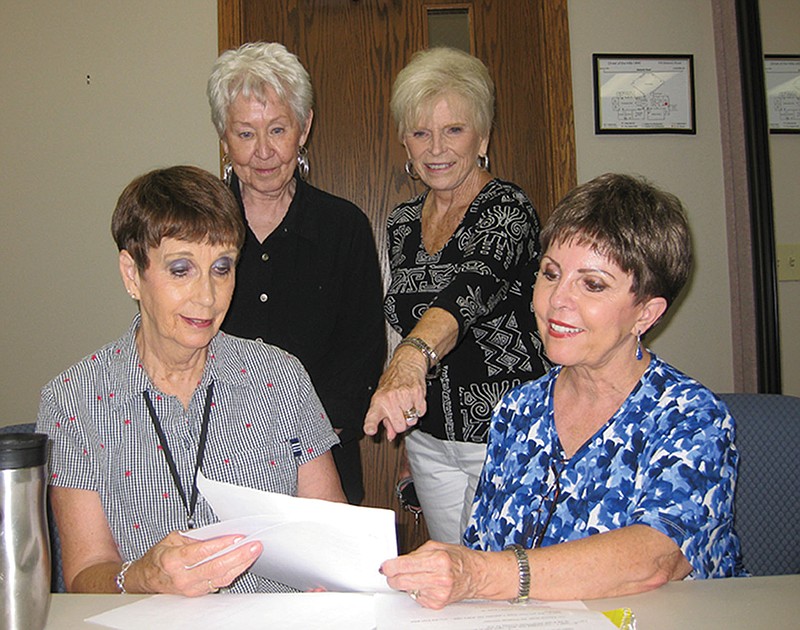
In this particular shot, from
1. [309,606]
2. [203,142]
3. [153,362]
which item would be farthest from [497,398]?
[203,142]

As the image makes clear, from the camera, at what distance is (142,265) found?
155 centimetres

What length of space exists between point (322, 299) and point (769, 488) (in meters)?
1.25

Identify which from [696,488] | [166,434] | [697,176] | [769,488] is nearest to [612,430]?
[696,488]

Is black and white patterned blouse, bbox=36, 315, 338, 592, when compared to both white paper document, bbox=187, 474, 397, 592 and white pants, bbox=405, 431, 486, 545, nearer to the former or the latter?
white paper document, bbox=187, 474, 397, 592

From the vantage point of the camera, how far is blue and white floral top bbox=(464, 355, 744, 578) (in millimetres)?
1230

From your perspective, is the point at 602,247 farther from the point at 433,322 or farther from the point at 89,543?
the point at 89,543

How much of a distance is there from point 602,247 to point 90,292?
2.35m

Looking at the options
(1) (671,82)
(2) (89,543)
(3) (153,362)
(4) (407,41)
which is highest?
(4) (407,41)

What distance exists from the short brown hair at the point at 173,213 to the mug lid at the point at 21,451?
0.62 metres

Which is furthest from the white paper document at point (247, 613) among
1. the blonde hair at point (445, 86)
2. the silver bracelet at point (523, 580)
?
the blonde hair at point (445, 86)

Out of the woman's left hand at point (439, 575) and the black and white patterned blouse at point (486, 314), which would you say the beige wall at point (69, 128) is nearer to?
the black and white patterned blouse at point (486, 314)

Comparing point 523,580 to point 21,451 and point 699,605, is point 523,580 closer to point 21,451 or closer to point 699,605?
point 699,605

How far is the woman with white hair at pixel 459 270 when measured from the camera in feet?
6.44

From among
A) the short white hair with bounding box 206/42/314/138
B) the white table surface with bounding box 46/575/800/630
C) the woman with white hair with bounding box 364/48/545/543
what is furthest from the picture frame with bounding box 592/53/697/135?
the white table surface with bounding box 46/575/800/630
